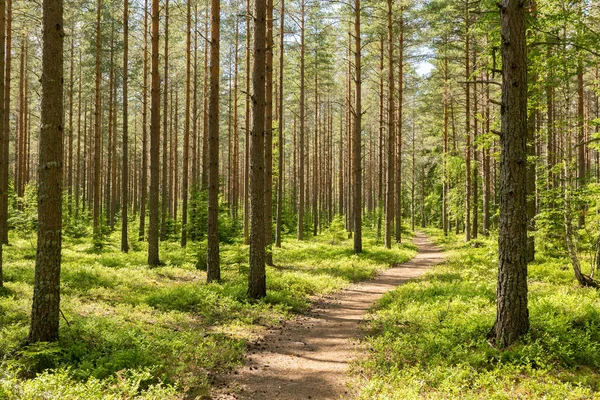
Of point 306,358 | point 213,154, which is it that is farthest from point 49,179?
point 213,154

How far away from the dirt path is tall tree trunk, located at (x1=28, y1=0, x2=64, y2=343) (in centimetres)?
305

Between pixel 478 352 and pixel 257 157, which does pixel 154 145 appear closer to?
pixel 257 157

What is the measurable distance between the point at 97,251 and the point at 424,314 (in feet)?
47.1

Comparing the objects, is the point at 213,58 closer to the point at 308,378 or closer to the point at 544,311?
the point at 308,378

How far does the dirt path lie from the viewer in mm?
5332

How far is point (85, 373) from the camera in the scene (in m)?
4.99

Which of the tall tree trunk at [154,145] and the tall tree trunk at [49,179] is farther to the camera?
the tall tree trunk at [154,145]

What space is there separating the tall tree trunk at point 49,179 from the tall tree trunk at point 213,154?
5.52 metres

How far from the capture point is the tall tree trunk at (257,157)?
936cm

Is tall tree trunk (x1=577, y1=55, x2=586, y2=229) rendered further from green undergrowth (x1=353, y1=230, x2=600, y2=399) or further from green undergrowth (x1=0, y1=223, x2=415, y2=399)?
green undergrowth (x1=0, y1=223, x2=415, y2=399)

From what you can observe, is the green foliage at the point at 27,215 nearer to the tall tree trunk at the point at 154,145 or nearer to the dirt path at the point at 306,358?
the tall tree trunk at the point at 154,145

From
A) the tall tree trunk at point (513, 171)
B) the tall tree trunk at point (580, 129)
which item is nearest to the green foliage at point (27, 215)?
the tall tree trunk at point (513, 171)

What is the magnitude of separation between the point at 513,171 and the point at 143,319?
749 cm

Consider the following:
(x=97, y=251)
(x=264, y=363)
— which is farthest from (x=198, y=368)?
(x=97, y=251)
